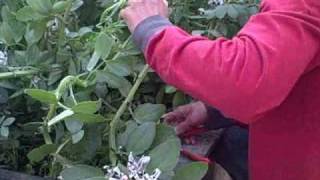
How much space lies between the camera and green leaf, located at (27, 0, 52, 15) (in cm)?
101

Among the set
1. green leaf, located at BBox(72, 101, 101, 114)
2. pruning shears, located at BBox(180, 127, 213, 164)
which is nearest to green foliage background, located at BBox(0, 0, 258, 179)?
green leaf, located at BBox(72, 101, 101, 114)

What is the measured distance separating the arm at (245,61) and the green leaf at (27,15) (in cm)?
17

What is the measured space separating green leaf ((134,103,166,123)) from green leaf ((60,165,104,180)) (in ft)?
0.38

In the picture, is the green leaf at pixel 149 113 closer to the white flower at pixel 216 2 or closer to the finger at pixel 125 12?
the finger at pixel 125 12

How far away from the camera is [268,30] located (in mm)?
942

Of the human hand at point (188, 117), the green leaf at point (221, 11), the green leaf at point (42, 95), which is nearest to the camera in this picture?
the green leaf at point (42, 95)

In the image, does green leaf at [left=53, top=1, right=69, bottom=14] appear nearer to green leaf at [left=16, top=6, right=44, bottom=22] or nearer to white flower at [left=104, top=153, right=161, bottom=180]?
green leaf at [left=16, top=6, right=44, bottom=22]

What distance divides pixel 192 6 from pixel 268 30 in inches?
14.2

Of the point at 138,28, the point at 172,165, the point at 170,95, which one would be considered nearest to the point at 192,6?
the point at 170,95

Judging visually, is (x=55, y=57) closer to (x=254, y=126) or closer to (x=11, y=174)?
(x=11, y=174)

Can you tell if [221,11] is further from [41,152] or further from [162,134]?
[41,152]

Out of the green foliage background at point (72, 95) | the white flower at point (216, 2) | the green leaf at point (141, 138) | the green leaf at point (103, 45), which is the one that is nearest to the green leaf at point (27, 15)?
the green foliage background at point (72, 95)

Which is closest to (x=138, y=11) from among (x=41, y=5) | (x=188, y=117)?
(x=41, y=5)

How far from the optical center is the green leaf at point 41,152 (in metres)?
0.98
